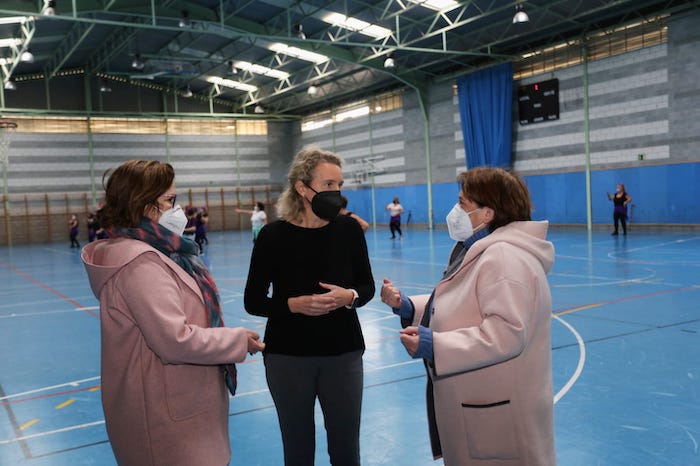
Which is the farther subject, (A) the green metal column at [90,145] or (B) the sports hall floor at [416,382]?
(A) the green metal column at [90,145]

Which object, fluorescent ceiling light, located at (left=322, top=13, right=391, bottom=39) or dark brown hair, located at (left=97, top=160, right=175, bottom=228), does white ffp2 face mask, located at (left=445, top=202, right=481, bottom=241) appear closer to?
dark brown hair, located at (left=97, top=160, right=175, bottom=228)

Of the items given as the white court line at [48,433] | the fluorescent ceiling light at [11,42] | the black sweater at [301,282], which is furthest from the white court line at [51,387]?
the fluorescent ceiling light at [11,42]

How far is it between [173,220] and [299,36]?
21130 mm

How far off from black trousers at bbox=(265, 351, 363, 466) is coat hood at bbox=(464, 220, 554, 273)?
94cm

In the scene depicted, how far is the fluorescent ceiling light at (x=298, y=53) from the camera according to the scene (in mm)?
28422

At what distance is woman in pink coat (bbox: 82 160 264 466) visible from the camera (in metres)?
2.28

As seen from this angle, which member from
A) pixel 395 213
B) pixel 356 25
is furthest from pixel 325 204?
pixel 356 25

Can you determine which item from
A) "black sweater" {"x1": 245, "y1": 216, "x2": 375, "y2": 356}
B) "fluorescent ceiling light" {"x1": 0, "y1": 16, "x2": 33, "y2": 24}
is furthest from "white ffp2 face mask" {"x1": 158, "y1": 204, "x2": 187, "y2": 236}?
"fluorescent ceiling light" {"x1": 0, "y1": 16, "x2": 33, "y2": 24}

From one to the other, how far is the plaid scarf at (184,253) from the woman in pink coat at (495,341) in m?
0.81

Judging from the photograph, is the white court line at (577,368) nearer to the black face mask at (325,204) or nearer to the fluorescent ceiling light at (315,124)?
the black face mask at (325,204)

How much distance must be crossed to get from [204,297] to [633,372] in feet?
15.0

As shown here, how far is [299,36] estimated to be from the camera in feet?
74.0

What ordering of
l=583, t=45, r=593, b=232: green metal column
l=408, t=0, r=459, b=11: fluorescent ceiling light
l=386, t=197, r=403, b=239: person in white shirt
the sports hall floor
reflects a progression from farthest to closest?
1. l=386, t=197, r=403, b=239: person in white shirt
2. l=583, t=45, r=593, b=232: green metal column
3. l=408, t=0, r=459, b=11: fluorescent ceiling light
4. the sports hall floor

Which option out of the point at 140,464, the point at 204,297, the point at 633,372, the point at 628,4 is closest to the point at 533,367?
the point at 204,297
